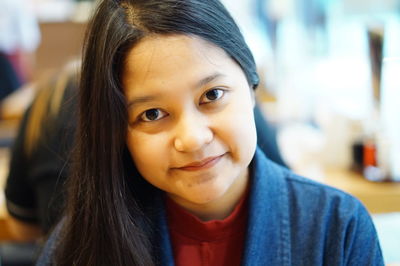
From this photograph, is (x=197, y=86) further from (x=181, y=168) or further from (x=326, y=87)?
(x=326, y=87)

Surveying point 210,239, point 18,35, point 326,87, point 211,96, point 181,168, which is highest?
point 211,96

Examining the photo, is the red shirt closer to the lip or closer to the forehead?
the lip

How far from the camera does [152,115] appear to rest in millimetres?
841

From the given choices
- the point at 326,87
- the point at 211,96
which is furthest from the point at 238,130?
the point at 326,87

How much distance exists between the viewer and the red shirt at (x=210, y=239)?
0.95m

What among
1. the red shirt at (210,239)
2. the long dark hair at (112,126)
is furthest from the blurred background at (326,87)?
the red shirt at (210,239)

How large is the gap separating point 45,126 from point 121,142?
604 millimetres

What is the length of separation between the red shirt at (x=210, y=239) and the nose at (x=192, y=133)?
0.64 ft

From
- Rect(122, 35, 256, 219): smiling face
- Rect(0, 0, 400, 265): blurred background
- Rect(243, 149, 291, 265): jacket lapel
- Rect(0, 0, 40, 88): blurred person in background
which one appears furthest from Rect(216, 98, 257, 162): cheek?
Rect(0, 0, 40, 88): blurred person in background

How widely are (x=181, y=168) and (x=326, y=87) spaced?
1.69m

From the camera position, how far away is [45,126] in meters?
1.42

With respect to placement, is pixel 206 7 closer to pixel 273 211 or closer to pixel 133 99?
pixel 133 99

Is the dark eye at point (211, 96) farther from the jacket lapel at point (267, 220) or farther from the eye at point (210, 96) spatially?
the jacket lapel at point (267, 220)

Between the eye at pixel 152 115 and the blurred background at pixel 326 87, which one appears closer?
the eye at pixel 152 115
